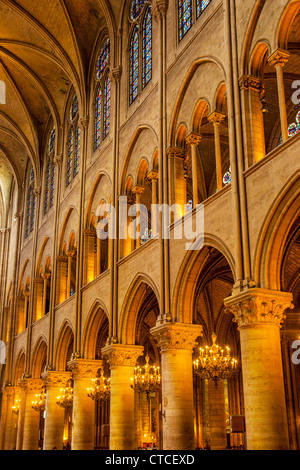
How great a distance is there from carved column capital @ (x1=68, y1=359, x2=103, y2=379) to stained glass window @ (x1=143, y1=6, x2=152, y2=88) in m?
10.6

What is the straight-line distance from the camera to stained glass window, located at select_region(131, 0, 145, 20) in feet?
70.1

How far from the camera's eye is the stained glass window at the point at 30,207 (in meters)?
34.8

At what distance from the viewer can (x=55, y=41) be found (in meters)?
26.3

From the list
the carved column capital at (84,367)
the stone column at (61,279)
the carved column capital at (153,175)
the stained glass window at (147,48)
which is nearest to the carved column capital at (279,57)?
the carved column capital at (153,175)

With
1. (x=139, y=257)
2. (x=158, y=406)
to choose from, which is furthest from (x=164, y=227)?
(x=158, y=406)

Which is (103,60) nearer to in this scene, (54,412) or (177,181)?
(177,181)

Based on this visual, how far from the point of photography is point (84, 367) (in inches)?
862

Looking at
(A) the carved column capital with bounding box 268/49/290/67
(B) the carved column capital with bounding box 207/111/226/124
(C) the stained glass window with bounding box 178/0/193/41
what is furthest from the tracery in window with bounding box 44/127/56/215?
(A) the carved column capital with bounding box 268/49/290/67

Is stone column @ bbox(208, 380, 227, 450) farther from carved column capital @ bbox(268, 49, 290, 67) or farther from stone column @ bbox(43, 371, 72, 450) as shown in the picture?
carved column capital @ bbox(268, 49, 290, 67)

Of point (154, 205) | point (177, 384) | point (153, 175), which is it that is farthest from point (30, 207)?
point (177, 384)
